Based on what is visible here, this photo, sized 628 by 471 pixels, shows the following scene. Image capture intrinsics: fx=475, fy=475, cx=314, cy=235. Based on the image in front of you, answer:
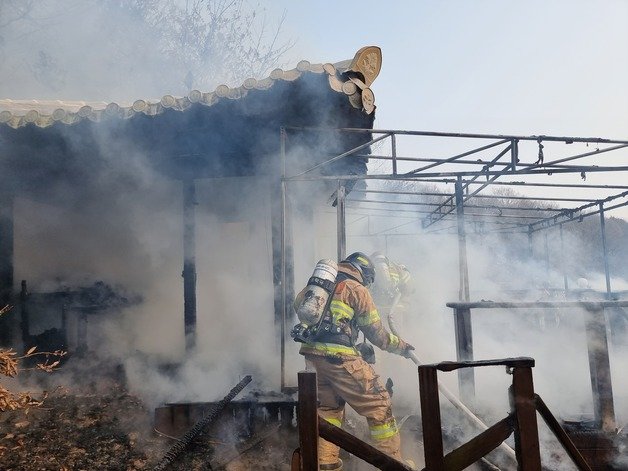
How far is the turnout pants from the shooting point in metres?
4.81

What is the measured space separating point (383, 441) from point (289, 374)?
5.95 feet

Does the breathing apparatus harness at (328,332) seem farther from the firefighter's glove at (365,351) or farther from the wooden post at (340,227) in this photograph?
the wooden post at (340,227)

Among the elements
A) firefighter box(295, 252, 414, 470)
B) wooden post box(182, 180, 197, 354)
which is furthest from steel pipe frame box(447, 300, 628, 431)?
wooden post box(182, 180, 197, 354)

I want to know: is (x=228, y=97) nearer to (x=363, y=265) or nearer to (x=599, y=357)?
(x=363, y=265)

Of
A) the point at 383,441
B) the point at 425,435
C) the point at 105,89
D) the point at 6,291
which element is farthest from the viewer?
the point at 105,89

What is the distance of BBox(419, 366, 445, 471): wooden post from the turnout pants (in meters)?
2.46

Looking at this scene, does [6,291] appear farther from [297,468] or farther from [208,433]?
[297,468]

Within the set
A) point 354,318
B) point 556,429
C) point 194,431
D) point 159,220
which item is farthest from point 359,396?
point 159,220

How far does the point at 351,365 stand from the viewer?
4871mm

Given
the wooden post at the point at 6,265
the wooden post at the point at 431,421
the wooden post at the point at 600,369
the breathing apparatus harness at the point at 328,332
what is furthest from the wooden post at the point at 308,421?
the wooden post at the point at 6,265

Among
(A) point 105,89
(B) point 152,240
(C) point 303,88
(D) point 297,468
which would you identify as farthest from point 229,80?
(D) point 297,468

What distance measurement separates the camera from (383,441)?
478 centimetres

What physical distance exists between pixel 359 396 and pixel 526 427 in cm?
259

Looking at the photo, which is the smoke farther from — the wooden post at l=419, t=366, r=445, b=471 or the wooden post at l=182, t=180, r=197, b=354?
the wooden post at l=419, t=366, r=445, b=471
